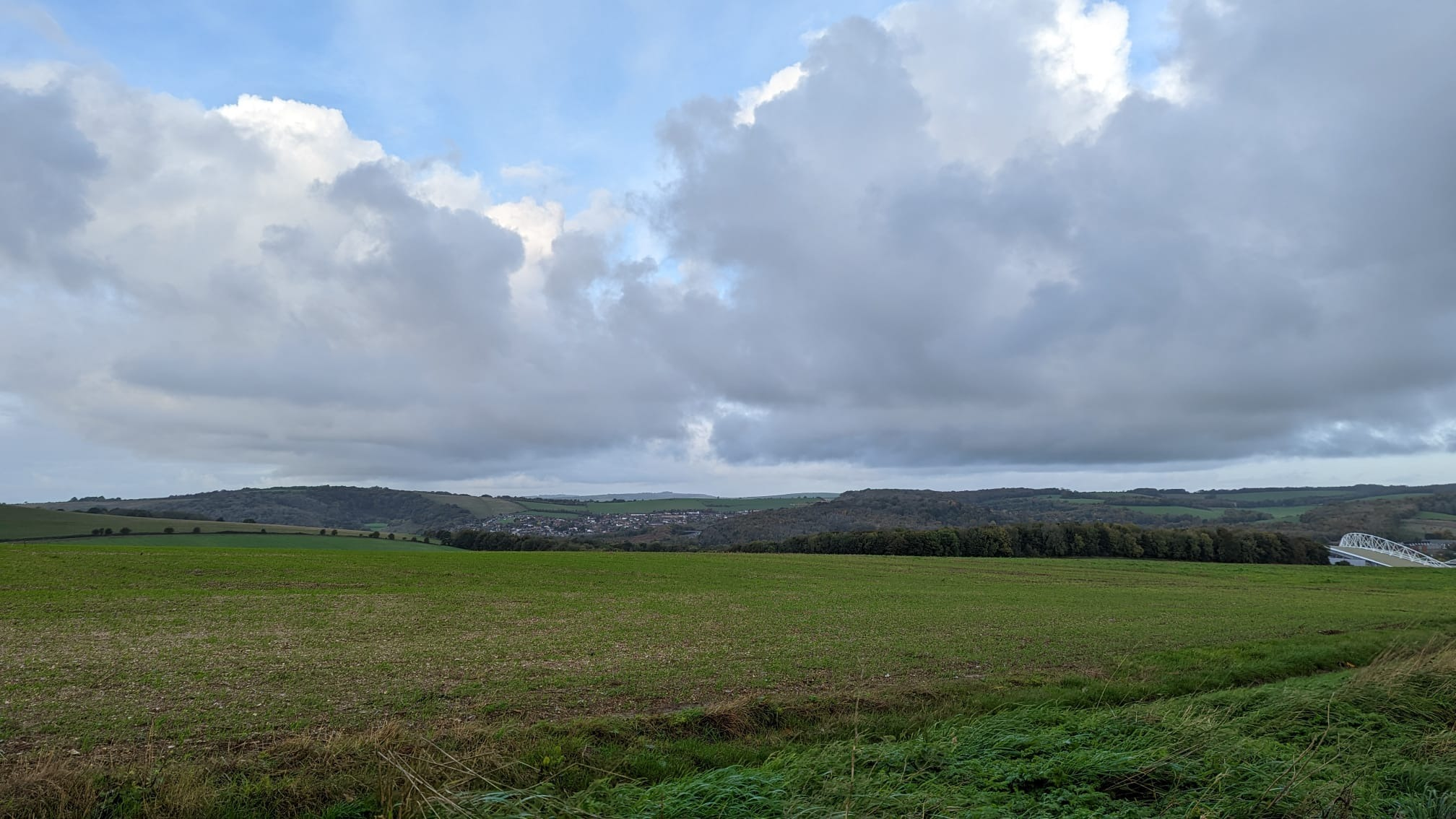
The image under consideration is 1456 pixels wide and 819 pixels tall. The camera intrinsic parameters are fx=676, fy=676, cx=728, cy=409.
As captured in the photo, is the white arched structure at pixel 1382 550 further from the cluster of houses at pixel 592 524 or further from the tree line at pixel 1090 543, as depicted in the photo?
the cluster of houses at pixel 592 524

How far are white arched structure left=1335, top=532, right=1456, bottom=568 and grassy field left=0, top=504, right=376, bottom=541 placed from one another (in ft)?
565

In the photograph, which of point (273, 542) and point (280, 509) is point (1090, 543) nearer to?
point (273, 542)

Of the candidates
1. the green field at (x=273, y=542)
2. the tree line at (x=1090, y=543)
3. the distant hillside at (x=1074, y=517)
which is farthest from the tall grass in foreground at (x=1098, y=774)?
the distant hillside at (x=1074, y=517)


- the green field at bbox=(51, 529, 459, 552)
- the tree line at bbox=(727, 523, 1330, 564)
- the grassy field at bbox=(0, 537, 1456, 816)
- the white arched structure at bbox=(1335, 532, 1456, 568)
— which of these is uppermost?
the grassy field at bbox=(0, 537, 1456, 816)

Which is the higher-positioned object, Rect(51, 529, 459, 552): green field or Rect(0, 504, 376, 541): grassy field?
Rect(0, 504, 376, 541): grassy field

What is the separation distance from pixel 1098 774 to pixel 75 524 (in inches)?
5055

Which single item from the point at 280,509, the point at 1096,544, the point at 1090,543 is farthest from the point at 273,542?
the point at 1096,544

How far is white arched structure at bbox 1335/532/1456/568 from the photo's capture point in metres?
109

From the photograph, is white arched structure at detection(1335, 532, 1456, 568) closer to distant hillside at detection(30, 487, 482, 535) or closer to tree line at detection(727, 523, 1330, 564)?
tree line at detection(727, 523, 1330, 564)

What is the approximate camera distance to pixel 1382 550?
4633 inches

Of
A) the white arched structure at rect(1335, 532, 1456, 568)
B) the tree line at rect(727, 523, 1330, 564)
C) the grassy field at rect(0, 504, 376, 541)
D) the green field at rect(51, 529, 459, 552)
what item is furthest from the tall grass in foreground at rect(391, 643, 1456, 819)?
the white arched structure at rect(1335, 532, 1456, 568)

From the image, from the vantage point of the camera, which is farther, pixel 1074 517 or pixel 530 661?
pixel 1074 517

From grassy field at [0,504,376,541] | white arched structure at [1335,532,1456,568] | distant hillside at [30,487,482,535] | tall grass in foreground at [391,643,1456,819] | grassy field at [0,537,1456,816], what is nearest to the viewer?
tall grass in foreground at [391,643,1456,819]

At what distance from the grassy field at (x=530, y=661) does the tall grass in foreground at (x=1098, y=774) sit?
73.4 inches
